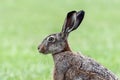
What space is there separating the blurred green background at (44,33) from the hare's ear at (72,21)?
2.42 metres

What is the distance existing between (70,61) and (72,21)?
1.87 feet

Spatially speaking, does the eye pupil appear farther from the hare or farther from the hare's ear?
the hare's ear

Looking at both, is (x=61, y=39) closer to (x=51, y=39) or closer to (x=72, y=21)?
(x=51, y=39)

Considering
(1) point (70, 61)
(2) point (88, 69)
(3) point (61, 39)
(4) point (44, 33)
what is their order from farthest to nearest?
(4) point (44, 33) → (3) point (61, 39) → (1) point (70, 61) → (2) point (88, 69)

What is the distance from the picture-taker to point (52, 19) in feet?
82.2

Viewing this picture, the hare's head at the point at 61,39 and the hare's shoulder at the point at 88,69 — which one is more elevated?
the hare's head at the point at 61,39

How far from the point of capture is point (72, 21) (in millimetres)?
8312

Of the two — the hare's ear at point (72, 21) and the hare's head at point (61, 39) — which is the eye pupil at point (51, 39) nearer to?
the hare's head at point (61, 39)

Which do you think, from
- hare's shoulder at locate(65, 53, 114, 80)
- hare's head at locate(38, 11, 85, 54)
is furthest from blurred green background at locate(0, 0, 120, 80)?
hare's shoulder at locate(65, 53, 114, 80)

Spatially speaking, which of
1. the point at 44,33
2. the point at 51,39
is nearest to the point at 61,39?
the point at 51,39

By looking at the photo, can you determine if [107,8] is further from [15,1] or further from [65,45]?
[65,45]

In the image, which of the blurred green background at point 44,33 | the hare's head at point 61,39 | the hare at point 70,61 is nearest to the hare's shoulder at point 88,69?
the hare at point 70,61

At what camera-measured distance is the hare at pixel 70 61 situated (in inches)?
303

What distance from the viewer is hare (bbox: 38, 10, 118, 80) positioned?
769 centimetres
